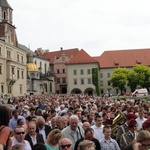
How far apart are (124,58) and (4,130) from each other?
3490 inches

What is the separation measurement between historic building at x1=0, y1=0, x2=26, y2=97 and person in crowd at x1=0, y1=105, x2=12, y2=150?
1964 inches

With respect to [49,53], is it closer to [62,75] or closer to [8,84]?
[62,75]

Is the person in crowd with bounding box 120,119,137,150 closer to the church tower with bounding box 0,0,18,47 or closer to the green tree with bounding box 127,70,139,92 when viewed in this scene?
the church tower with bounding box 0,0,18,47

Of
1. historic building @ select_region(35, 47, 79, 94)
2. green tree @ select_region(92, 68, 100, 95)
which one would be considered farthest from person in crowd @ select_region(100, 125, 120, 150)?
historic building @ select_region(35, 47, 79, 94)

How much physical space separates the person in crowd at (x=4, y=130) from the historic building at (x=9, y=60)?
49896 mm

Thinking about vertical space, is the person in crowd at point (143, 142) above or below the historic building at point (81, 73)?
below

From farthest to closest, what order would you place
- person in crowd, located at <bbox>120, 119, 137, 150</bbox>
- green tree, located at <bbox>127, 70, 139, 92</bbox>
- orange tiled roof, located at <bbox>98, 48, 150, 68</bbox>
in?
orange tiled roof, located at <bbox>98, 48, 150, 68</bbox> → green tree, located at <bbox>127, 70, 139, 92</bbox> → person in crowd, located at <bbox>120, 119, 137, 150</bbox>

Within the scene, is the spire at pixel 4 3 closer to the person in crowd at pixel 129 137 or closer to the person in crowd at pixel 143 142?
the person in crowd at pixel 129 137

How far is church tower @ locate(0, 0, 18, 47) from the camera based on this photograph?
5947 cm

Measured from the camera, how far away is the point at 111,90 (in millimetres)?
86000

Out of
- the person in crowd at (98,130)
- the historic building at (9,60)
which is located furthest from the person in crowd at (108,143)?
the historic building at (9,60)

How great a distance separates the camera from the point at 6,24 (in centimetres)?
6025

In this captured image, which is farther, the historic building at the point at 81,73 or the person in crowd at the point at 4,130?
the historic building at the point at 81,73

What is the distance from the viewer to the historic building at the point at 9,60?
182 ft
